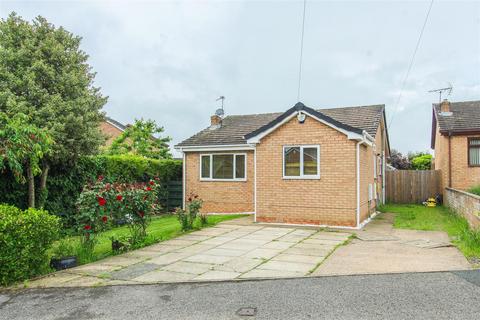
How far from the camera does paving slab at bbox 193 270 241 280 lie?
6.55m

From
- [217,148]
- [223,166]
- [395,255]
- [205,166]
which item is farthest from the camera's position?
[205,166]

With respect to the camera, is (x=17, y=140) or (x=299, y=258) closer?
(x=17, y=140)

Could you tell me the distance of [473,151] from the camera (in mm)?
19031

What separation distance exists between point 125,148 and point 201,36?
44.3 ft

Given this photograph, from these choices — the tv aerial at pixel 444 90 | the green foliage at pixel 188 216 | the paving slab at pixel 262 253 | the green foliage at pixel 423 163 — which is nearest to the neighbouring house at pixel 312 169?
the green foliage at pixel 188 216

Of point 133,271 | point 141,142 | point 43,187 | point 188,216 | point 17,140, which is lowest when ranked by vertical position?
point 133,271

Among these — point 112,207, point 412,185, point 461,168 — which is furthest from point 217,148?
point 461,168

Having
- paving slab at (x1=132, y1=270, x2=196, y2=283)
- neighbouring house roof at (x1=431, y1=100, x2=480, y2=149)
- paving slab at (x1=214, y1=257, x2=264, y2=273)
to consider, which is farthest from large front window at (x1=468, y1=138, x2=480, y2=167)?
paving slab at (x1=132, y1=270, x2=196, y2=283)

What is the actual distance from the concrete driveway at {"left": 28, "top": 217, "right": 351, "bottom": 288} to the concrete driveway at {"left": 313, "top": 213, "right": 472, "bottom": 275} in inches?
17.2

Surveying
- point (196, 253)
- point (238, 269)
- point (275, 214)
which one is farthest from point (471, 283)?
point (275, 214)

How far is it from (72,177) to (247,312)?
31.9ft

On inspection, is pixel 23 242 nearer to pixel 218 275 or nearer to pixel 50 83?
pixel 218 275

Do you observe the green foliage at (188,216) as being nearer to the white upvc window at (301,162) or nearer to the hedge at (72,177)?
the white upvc window at (301,162)

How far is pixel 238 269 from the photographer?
713 cm
